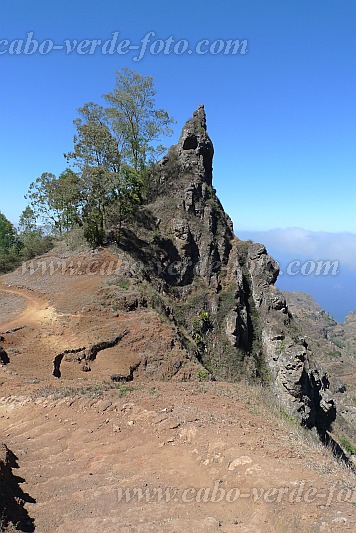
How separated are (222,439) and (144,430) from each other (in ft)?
6.44

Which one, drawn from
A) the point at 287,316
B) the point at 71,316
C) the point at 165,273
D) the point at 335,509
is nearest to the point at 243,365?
the point at 287,316

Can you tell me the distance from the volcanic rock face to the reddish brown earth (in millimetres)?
18584

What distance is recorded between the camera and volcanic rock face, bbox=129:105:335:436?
31.2m

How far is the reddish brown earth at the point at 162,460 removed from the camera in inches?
250

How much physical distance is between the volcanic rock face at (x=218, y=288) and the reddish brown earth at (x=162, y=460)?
18584 millimetres

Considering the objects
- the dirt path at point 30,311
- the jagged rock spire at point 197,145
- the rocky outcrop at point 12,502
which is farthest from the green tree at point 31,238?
the rocky outcrop at point 12,502

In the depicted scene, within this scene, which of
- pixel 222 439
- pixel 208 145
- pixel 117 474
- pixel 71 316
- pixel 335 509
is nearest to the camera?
pixel 335 509

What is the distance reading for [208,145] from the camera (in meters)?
40.4

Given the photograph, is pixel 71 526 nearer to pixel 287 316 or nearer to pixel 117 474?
pixel 117 474

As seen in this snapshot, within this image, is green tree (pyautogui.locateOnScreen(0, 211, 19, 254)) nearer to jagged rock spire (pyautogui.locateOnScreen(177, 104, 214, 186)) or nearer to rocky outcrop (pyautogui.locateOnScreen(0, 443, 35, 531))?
jagged rock spire (pyautogui.locateOnScreen(177, 104, 214, 186))

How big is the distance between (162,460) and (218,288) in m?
27.6

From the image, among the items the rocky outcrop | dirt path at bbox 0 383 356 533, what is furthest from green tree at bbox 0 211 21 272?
the rocky outcrop

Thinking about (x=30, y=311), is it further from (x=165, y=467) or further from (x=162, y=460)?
(x=165, y=467)

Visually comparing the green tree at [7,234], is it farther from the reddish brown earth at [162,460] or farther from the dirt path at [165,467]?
the dirt path at [165,467]
